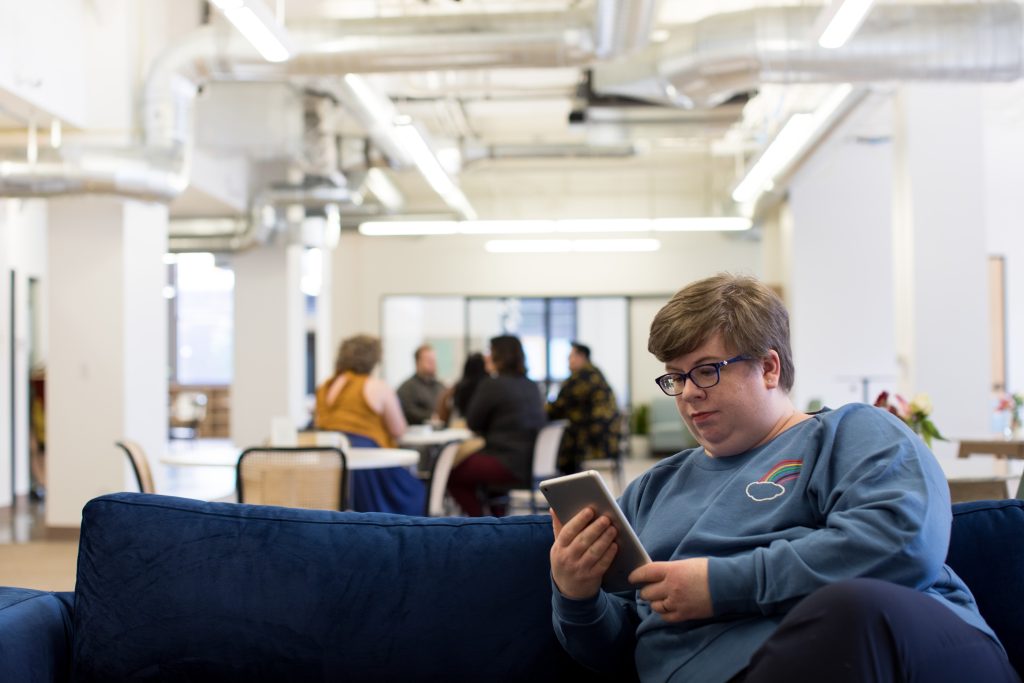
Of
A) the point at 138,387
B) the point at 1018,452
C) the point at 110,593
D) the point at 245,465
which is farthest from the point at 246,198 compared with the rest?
the point at 110,593

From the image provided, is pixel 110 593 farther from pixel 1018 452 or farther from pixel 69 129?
pixel 69 129

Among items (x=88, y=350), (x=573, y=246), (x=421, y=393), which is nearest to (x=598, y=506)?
(x=88, y=350)

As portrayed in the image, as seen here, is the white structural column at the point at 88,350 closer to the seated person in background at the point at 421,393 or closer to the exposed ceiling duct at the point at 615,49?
the exposed ceiling duct at the point at 615,49

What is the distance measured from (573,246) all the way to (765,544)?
13.8 meters

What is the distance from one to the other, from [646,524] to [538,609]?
264 millimetres

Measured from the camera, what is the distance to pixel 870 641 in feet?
4.63

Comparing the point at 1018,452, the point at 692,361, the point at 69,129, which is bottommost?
the point at 1018,452

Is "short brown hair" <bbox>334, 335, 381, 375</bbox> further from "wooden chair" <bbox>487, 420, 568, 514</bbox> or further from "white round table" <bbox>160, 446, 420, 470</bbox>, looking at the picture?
"wooden chair" <bbox>487, 420, 568, 514</bbox>

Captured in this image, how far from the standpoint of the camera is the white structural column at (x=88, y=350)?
7.91 m

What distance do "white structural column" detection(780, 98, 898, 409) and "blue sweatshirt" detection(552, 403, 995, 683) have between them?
36.9 ft

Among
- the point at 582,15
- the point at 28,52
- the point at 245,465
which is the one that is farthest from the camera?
the point at 28,52

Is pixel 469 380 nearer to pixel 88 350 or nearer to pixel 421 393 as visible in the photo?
pixel 421 393

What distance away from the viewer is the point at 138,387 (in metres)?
8.14

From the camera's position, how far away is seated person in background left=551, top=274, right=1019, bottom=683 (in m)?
1.44
